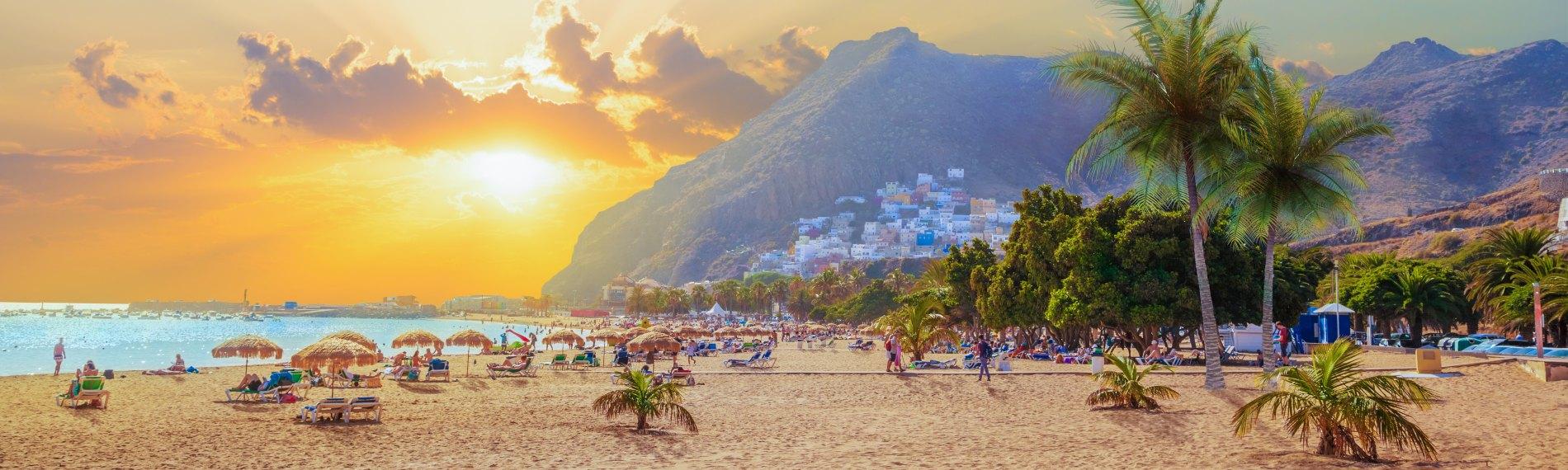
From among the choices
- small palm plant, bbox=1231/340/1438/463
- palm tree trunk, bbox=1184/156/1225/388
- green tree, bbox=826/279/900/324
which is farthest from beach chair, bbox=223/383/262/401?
green tree, bbox=826/279/900/324

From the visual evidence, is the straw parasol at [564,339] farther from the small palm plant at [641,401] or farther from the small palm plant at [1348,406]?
the small palm plant at [1348,406]

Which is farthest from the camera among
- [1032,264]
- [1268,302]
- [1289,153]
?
[1032,264]

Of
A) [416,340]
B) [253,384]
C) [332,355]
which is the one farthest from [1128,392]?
[416,340]

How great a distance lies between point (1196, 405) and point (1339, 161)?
19.8ft

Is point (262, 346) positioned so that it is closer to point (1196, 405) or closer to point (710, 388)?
point (710, 388)

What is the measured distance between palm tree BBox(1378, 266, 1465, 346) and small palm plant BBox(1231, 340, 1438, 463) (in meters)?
40.4

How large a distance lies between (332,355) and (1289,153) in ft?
69.3

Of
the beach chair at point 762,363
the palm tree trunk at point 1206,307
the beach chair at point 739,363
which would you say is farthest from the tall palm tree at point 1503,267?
the beach chair at point 739,363

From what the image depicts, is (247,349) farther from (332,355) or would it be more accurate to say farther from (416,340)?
(416,340)

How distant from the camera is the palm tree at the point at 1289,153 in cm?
1889

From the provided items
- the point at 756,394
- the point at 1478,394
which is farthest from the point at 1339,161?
the point at 756,394

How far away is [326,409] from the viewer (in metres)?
16.4

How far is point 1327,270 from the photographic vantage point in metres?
54.3

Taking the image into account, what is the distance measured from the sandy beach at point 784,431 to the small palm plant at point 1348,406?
1.24ft
